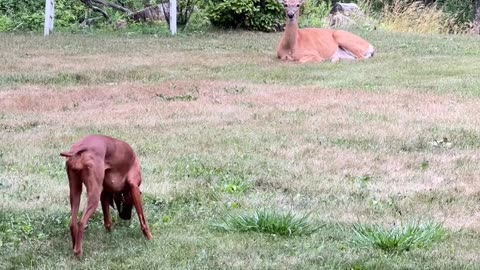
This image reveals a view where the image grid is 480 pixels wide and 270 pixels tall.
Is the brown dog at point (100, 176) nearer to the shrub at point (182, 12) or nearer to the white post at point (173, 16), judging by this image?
the white post at point (173, 16)

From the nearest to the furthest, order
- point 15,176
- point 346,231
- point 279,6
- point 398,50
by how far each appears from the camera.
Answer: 1. point 346,231
2. point 15,176
3. point 398,50
4. point 279,6

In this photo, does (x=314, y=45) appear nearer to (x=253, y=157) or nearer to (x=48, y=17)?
(x=48, y=17)

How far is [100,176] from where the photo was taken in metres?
3.78

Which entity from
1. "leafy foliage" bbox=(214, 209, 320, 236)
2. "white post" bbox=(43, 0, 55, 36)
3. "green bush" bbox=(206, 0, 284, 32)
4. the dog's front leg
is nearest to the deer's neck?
"green bush" bbox=(206, 0, 284, 32)

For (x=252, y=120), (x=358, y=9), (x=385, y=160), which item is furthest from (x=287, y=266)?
(x=358, y=9)

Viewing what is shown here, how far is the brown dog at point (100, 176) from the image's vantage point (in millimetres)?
3750

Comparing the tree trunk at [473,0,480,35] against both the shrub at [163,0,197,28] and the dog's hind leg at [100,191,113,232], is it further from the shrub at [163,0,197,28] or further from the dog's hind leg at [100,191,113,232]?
the dog's hind leg at [100,191,113,232]

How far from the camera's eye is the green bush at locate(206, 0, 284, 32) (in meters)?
16.5

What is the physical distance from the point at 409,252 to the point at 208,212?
1.31m

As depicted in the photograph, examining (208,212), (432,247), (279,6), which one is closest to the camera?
(432,247)

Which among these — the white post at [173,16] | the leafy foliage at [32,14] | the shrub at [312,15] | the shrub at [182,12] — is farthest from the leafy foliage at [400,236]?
the shrub at [312,15]

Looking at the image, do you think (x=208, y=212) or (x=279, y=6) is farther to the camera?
(x=279, y=6)

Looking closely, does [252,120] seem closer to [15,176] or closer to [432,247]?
[15,176]

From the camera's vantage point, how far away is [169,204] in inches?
195
